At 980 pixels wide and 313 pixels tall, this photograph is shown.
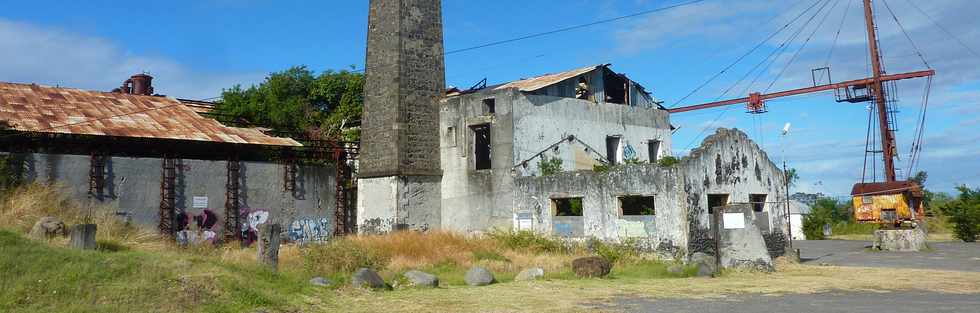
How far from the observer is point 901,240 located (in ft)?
83.4

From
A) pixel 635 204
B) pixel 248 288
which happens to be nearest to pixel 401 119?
pixel 635 204

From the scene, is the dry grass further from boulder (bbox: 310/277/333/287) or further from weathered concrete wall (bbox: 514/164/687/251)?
weathered concrete wall (bbox: 514/164/687/251)

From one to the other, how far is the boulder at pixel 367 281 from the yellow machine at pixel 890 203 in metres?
22.3

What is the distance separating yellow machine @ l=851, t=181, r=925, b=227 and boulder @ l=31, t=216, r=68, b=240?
89.0 feet

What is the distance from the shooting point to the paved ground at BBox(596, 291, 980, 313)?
10.1 m

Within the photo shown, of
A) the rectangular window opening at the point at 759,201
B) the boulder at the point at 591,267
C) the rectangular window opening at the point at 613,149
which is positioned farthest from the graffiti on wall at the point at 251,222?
the rectangular window opening at the point at 759,201

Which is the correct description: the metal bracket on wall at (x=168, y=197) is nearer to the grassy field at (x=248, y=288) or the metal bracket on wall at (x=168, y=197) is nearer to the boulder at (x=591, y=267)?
the grassy field at (x=248, y=288)

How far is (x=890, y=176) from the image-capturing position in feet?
103

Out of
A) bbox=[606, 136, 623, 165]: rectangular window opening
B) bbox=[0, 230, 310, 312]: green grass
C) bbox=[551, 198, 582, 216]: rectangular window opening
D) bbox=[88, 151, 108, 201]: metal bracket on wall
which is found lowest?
bbox=[0, 230, 310, 312]: green grass

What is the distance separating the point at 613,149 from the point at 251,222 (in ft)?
40.3

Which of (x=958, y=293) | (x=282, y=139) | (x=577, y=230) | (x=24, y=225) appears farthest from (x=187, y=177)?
(x=958, y=293)

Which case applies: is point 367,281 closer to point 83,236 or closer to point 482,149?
point 83,236

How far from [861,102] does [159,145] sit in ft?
104

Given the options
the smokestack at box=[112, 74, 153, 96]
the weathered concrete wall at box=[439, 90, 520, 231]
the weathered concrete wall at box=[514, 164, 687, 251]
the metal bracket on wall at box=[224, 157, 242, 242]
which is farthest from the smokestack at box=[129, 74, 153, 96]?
the weathered concrete wall at box=[514, 164, 687, 251]
